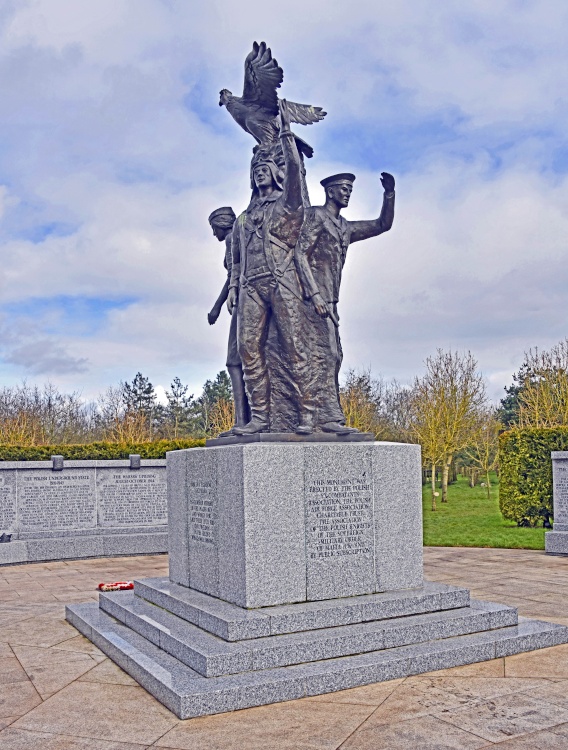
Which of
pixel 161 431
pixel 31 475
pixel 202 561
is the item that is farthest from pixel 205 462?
pixel 161 431

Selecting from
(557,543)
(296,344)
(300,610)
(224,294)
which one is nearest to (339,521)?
(300,610)

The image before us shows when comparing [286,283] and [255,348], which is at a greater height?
[286,283]

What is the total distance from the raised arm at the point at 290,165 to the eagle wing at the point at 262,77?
771 millimetres

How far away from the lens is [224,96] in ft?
22.2

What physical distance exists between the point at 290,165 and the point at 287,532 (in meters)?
2.69

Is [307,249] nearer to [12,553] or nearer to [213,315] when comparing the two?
[213,315]

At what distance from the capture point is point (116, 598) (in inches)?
→ 248

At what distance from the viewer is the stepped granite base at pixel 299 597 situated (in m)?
4.37

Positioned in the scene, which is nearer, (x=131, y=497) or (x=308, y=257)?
(x=308, y=257)

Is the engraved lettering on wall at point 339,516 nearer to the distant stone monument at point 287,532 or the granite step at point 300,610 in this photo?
the distant stone monument at point 287,532

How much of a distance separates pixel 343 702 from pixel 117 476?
8795 mm

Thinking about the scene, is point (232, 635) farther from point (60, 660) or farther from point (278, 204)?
point (278, 204)

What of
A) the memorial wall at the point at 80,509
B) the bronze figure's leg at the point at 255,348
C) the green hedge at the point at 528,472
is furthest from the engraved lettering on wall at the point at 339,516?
the green hedge at the point at 528,472

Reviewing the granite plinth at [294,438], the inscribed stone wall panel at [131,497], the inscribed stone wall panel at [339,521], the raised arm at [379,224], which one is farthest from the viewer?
the inscribed stone wall panel at [131,497]
